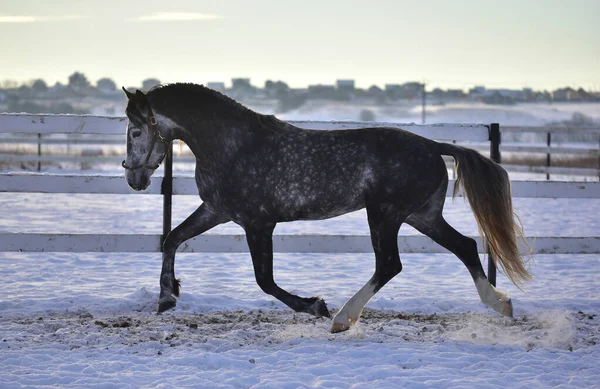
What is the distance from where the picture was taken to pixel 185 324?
568 cm

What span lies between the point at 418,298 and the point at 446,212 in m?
8.18

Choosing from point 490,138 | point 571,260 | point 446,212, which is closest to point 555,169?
point 446,212

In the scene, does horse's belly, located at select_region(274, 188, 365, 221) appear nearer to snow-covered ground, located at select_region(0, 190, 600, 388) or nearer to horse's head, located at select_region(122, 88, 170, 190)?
snow-covered ground, located at select_region(0, 190, 600, 388)

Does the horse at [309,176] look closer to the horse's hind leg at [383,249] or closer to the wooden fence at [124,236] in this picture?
the horse's hind leg at [383,249]

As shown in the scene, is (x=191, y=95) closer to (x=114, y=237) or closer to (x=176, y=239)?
(x=176, y=239)

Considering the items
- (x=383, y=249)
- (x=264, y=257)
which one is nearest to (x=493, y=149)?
(x=383, y=249)

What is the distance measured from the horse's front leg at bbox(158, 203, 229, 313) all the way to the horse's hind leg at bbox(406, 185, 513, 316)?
158cm

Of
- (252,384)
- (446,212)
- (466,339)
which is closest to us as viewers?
(252,384)

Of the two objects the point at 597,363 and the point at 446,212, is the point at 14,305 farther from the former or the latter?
the point at 446,212

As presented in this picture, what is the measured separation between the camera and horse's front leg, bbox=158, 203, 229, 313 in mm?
5906

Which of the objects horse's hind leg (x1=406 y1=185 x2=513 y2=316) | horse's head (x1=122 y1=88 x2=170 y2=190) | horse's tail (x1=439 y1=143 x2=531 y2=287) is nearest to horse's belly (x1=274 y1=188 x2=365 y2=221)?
horse's hind leg (x1=406 y1=185 x2=513 y2=316)

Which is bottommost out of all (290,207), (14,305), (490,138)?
(14,305)

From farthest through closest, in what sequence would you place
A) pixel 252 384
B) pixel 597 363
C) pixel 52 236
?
pixel 52 236 < pixel 597 363 < pixel 252 384

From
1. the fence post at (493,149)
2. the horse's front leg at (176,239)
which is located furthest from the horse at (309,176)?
the fence post at (493,149)
